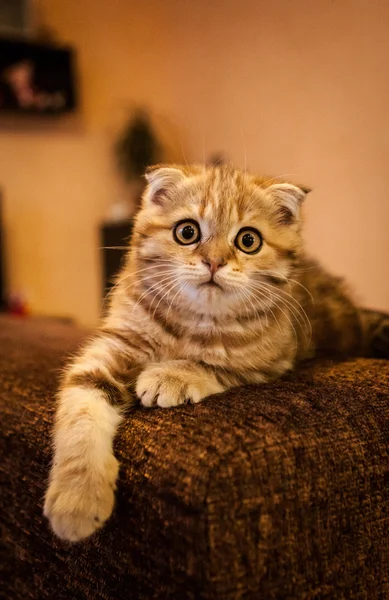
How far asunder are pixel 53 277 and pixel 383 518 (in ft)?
11.6

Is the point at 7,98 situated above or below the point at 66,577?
above

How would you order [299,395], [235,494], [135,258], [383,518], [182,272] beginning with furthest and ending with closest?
[135,258], [182,272], [299,395], [383,518], [235,494]

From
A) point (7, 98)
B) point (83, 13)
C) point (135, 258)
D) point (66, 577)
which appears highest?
point (83, 13)

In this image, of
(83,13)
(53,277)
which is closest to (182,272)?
(53,277)

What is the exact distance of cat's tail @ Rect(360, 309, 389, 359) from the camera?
4.18ft

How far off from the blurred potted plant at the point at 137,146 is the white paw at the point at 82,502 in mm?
3335

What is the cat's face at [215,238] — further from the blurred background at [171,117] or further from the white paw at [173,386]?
the blurred background at [171,117]

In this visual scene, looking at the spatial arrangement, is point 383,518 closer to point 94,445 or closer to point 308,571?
point 308,571

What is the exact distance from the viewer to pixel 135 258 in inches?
43.5

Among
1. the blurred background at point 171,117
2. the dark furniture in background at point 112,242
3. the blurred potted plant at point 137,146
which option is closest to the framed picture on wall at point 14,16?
the blurred background at point 171,117

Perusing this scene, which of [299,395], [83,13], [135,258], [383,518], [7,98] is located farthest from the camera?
[83,13]

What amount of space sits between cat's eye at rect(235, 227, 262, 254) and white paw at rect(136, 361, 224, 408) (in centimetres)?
25

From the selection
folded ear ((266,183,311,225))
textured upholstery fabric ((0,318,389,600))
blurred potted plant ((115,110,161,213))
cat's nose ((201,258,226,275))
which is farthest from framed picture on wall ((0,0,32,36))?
textured upholstery fabric ((0,318,389,600))

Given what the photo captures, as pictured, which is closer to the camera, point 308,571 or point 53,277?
point 308,571
